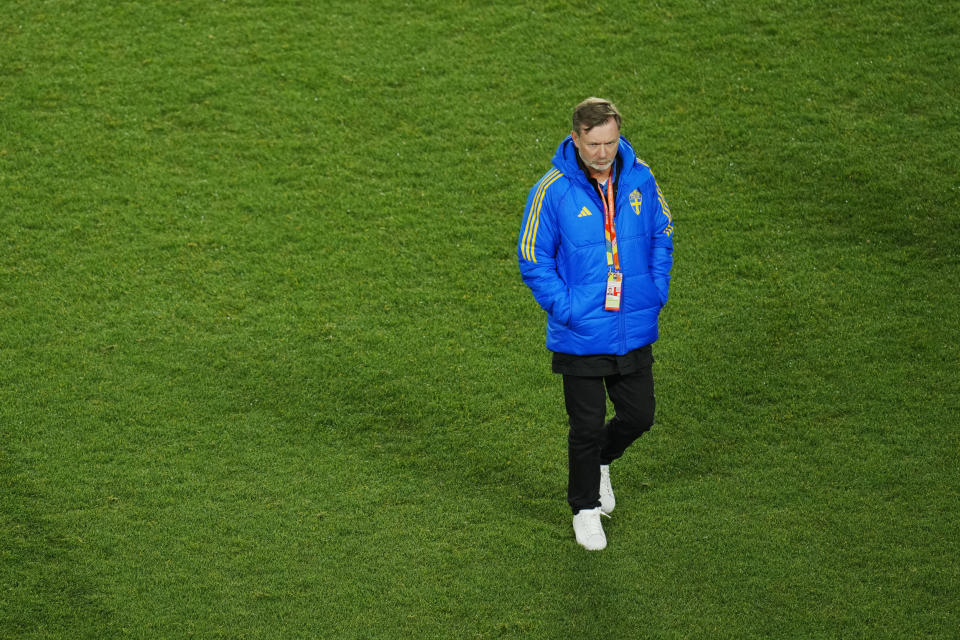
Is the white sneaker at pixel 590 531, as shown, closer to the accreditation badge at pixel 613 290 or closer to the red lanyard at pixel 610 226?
the accreditation badge at pixel 613 290

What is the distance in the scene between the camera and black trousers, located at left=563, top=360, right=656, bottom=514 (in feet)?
16.5

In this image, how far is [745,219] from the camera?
7785mm

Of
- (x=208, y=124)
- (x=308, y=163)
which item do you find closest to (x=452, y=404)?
(x=308, y=163)

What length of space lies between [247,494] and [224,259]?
2482 mm

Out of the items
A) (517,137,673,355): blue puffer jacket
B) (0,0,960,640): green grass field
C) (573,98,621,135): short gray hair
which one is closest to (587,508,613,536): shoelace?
(0,0,960,640): green grass field

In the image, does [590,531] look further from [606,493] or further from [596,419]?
[596,419]

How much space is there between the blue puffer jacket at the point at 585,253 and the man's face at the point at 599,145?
0.08m

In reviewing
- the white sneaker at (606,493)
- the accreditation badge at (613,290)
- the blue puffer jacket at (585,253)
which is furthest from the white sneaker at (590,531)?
the accreditation badge at (613,290)

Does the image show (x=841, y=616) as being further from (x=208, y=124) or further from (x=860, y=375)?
(x=208, y=124)

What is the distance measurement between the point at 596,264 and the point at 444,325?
2.47 metres

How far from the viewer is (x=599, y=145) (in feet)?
15.4

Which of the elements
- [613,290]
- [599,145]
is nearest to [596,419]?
[613,290]

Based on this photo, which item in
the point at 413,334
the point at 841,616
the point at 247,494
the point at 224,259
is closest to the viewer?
the point at 841,616

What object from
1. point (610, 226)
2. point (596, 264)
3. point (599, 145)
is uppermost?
point (599, 145)
